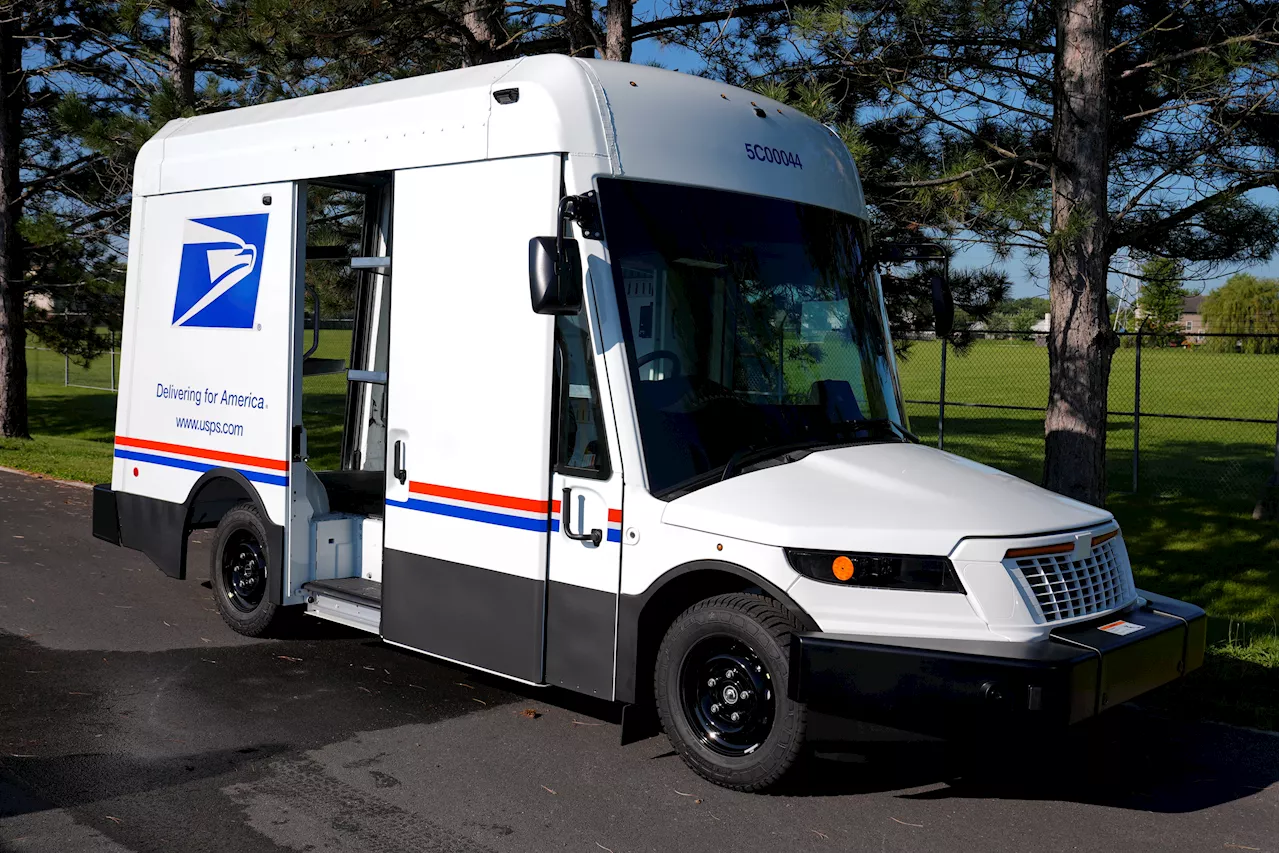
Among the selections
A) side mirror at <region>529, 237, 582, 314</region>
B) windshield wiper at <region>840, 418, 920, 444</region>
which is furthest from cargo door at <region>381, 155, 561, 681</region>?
windshield wiper at <region>840, 418, 920, 444</region>

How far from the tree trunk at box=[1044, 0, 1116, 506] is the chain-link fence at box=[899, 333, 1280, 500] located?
2544 millimetres

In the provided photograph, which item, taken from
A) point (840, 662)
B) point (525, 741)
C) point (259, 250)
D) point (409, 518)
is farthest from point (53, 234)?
point (840, 662)

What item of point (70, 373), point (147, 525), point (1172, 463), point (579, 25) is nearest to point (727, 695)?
point (147, 525)

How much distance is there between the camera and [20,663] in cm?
701

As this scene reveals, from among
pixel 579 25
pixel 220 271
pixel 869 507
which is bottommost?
pixel 869 507

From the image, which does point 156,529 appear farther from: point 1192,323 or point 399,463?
point 1192,323

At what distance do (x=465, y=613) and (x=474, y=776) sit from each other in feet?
3.10

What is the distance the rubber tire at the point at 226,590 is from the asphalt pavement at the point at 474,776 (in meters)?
0.34

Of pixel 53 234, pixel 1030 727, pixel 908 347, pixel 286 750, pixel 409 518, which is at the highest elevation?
pixel 53 234

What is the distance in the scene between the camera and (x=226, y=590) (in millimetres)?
7945

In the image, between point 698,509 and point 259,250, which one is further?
point 259,250

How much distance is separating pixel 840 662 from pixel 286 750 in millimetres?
2507

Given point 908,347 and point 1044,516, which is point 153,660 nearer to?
point 1044,516

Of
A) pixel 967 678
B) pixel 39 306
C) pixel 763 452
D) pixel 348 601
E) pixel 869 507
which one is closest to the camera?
pixel 967 678
